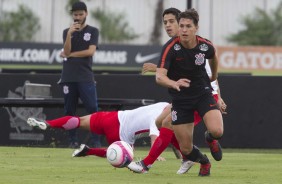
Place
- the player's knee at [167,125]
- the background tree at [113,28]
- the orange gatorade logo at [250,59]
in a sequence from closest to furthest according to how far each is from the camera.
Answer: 1. the player's knee at [167,125]
2. the orange gatorade logo at [250,59]
3. the background tree at [113,28]

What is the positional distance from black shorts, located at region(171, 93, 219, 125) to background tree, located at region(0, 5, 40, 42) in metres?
38.6

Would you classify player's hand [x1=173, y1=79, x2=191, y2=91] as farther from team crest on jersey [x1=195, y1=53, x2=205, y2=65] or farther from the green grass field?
the green grass field

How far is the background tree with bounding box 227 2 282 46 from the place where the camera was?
52.5 meters

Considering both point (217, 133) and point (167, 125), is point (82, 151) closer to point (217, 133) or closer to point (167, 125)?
point (167, 125)

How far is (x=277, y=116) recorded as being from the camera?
17984 mm

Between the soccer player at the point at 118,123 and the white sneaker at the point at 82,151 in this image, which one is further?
the soccer player at the point at 118,123

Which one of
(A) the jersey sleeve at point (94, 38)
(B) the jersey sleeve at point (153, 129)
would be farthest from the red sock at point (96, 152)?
(A) the jersey sleeve at point (94, 38)

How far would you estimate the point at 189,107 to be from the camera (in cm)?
1159

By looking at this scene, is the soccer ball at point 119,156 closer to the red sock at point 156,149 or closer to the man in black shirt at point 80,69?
the red sock at point 156,149

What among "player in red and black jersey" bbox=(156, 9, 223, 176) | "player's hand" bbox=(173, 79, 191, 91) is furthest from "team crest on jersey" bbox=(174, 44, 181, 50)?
"player's hand" bbox=(173, 79, 191, 91)

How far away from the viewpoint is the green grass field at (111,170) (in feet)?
35.9

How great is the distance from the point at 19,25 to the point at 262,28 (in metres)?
12.7

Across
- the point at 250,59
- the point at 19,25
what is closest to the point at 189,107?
the point at 250,59

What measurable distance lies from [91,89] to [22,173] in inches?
188
